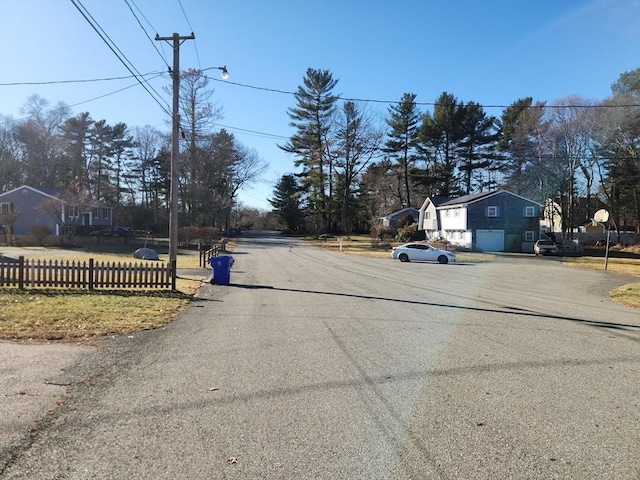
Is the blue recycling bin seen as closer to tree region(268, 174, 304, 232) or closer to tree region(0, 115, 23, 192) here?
tree region(0, 115, 23, 192)

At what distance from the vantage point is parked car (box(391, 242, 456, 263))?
3241 cm

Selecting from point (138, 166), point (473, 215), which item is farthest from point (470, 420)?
point (138, 166)

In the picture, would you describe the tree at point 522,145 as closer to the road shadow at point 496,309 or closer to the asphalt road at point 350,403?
the road shadow at point 496,309

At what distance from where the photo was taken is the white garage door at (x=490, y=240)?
45.6 meters

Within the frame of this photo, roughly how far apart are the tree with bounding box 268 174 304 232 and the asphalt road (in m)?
76.5

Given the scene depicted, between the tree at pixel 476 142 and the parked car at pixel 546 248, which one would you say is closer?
the parked car at pixel 546 248

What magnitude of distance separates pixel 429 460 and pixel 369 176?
7138 cm

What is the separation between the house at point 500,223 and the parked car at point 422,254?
13.9 m

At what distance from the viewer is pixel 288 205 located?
85.5m

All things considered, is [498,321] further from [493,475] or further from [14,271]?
[14,271]

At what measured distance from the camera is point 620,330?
28.9 feet

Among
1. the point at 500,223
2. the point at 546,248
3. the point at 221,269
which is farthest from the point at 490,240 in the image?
the point at 221,269

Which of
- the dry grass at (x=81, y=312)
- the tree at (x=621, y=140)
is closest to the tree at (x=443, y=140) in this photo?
the tree at (x=621, y=140)

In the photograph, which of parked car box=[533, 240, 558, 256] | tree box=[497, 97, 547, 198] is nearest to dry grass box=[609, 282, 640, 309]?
parked car box=[533, 240, 558, 256]
